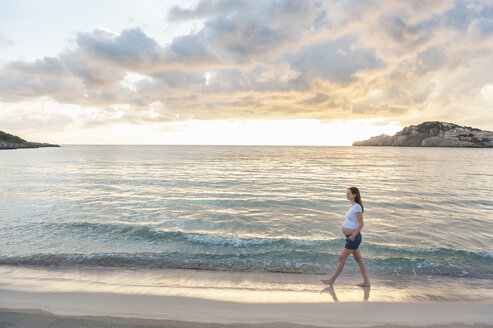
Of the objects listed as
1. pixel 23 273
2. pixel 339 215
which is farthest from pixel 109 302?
pixel 339 215

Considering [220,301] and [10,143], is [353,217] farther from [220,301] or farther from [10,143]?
[10,143]

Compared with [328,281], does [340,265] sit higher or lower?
higher

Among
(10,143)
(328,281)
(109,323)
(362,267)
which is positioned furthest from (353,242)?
(10,143)

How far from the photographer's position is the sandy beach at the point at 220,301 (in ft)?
17.1

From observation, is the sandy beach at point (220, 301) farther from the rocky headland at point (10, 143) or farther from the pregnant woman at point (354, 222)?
the rocky headland at point (10, 143)

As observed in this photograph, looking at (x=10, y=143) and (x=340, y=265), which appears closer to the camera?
(x=340, y=265)

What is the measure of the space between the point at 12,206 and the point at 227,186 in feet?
56.1

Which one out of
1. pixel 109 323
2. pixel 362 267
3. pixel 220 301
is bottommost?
pixel 220 301

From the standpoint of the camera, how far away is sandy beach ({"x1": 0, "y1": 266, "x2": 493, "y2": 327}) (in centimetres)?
523

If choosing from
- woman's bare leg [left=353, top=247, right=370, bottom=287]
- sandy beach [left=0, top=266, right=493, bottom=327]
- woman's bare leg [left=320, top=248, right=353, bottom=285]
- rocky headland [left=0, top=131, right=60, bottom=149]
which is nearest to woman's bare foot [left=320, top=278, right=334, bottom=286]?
woman's bare leg [left=320, top=248, right=353, bottom=285]

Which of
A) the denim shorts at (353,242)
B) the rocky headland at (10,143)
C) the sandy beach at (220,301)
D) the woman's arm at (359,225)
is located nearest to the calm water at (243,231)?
the sandy beach at (220,301)

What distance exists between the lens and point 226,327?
4965 millimetres

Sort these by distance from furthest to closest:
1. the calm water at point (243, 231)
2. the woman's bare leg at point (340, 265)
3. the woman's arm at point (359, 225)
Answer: the calm water at point (243, 231)
the woman's bare leg at point (340, 265)
the woman's arm at point (359, 225)

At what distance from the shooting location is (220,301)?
19.8ft
